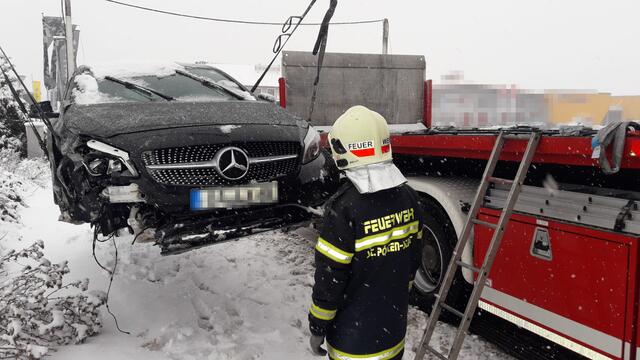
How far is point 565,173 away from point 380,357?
152cm

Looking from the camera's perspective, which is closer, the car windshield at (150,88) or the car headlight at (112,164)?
the car headlight at (112,164)

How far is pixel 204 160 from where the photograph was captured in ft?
10.5

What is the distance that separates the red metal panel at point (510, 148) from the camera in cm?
218

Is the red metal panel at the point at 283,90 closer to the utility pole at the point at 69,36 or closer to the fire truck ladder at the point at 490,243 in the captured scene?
the fire truck ladder at the point at 490,243

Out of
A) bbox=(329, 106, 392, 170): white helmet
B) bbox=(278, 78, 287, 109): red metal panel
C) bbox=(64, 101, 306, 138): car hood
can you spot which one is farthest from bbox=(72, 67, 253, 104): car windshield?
bbox=(329, 106, 392, 170): white helmet

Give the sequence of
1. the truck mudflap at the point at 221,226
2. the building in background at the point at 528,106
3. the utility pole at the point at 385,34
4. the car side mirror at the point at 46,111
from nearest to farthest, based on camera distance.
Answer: the truck mudflap at the point at 221,226
the building in background at the point at 528,106
the car side mirror at the point at 46,111
the utility pole at the point at 385,34

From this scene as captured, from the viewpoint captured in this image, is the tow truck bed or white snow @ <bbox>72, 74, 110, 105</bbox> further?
white snow @ <bbox>72, 74, 110, 105</bbox>

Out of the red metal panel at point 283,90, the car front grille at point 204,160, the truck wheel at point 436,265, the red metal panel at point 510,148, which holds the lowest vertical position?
the truck wheel at point 436,265

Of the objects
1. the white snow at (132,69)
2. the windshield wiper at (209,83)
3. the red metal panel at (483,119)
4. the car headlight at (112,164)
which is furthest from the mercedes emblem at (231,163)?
the red metal panel at (483,119)

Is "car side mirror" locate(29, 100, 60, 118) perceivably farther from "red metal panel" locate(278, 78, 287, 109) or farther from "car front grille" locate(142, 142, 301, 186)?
"red metal panel" locate(278, 78, 287, 109)

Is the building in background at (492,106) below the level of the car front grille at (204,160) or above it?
above

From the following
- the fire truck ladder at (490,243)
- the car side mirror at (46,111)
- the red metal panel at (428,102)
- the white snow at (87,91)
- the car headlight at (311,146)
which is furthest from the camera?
the red metal panel at (428,102)

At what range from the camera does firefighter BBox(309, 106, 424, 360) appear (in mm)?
1988

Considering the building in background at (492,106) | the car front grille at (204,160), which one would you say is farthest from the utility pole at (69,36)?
the car front grille at (204,160)
